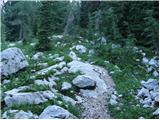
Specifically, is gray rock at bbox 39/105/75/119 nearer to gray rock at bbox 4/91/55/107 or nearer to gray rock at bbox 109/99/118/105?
gray rock at bbox 4/91/55/107

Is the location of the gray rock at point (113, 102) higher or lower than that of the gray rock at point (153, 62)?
lower

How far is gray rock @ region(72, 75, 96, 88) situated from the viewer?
18469mm

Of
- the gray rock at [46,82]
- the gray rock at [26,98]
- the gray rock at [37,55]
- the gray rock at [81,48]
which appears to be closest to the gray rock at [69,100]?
the gray rock at [26,98]

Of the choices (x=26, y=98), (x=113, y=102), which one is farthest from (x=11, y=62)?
(x=113, y=102)

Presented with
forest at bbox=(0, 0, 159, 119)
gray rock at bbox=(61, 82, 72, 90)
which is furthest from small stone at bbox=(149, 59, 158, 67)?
gray rock at bbox=(61, 82, 72, 90)

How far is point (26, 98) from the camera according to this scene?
52.6 feet

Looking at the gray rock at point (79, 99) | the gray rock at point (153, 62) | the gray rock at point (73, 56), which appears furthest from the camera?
the gray rock at point (73, 56)

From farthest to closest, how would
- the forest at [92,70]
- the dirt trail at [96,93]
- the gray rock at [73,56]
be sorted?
the gray rock at [73,56] → the dirt trail at [96,93] → the forest at [92,70]

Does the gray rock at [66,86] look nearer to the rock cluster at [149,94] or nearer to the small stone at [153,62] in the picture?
the rock cluster at [149,94]

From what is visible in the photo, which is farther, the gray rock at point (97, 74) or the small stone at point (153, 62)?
the small stone at point (153, 62)

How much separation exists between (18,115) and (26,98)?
1.51 metres

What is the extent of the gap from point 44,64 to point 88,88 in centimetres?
451

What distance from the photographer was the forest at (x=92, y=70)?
16.1m

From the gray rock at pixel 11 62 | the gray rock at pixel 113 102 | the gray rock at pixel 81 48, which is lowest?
the gray rock at pixel 113 102
